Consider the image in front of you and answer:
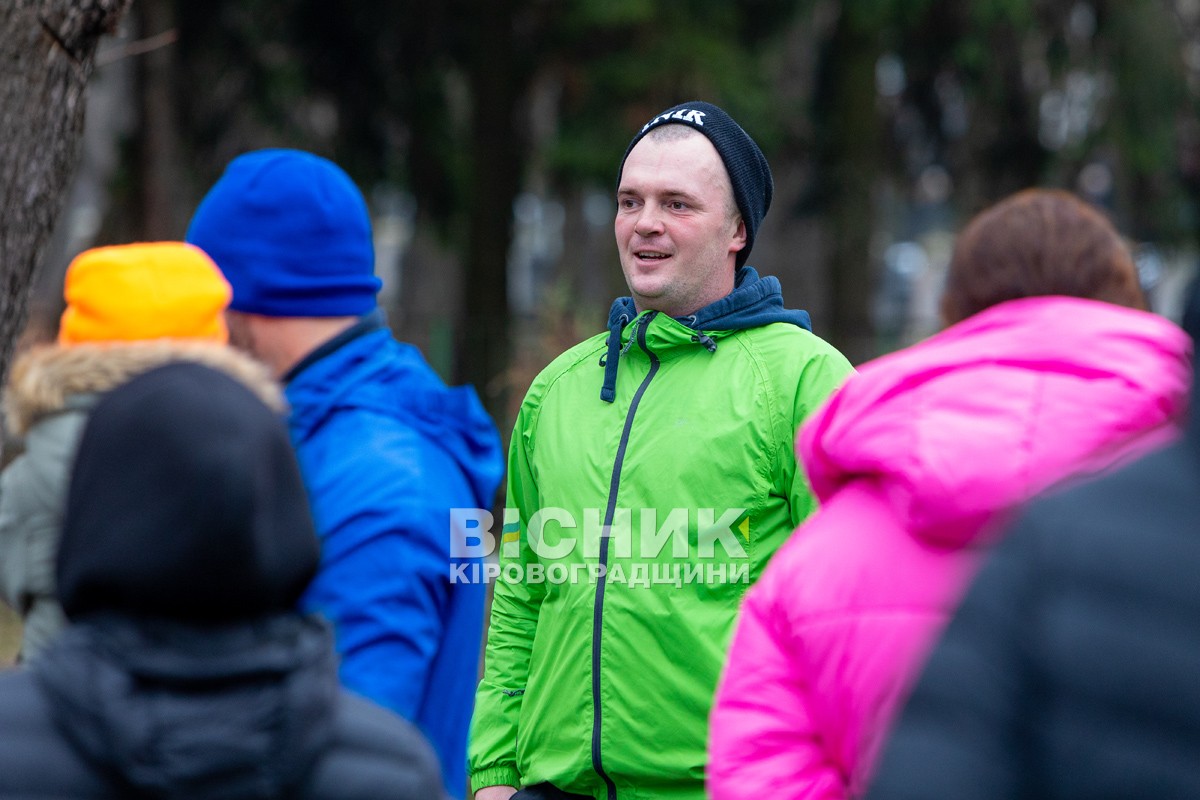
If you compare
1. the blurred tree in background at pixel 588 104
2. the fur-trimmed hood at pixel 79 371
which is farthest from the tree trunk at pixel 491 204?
the fur-trimmed hood at pixel 79 371

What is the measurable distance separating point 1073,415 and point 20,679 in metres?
1.25

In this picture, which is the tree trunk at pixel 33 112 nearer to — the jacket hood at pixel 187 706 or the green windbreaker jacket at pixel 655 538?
the green windbreaker jacket at pixel 655 538

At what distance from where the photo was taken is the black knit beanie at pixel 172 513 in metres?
1.60

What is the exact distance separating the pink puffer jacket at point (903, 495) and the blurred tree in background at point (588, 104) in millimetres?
9743

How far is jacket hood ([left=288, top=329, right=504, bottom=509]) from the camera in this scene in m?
2.55

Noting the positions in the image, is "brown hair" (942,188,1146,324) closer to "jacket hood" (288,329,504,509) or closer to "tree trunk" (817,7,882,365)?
"jacket hood" (288,329,504,509)

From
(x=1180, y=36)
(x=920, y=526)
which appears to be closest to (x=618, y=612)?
(x=920, y=526)

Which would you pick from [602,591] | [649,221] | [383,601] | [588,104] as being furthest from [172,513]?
[588,104]

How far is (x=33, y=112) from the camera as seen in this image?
4.34 meters

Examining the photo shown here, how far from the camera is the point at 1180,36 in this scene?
14.6 m

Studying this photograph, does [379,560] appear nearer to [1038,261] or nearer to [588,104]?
[1038,261]

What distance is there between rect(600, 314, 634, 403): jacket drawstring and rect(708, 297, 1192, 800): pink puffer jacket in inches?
42.0

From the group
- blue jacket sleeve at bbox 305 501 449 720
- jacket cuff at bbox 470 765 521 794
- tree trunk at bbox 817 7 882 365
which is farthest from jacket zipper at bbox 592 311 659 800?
tree trunk at bbox 817 7 882 365

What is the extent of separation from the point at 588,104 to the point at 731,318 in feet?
31.5
